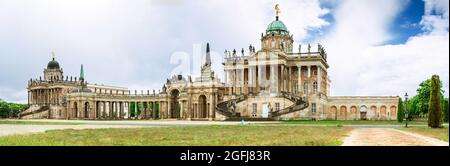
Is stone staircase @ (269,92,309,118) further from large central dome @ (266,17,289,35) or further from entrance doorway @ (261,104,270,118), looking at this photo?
large central dome @ (266,17,289,35)

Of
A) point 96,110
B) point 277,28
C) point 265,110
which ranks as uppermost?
point 277,28

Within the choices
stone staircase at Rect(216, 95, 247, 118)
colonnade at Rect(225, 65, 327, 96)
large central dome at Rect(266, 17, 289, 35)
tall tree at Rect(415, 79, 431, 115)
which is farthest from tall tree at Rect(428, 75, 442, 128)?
large central dome at Rect(266, 17, 289, 35)

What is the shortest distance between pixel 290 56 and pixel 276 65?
13.3ft

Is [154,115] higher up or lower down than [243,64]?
lower down

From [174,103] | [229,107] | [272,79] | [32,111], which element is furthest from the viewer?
[32,111]

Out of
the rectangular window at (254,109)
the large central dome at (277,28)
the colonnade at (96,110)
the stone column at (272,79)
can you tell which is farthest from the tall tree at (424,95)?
the colonnade at (96,110)

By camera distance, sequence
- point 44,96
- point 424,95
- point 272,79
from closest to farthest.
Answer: point 424,95 → point 272,79 → point 44,96

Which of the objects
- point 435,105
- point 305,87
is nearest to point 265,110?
point 305,87

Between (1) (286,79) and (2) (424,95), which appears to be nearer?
(2) (424,95)

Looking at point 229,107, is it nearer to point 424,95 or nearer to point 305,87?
point 305,87

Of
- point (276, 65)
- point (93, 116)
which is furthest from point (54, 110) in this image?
point (276, 65)
